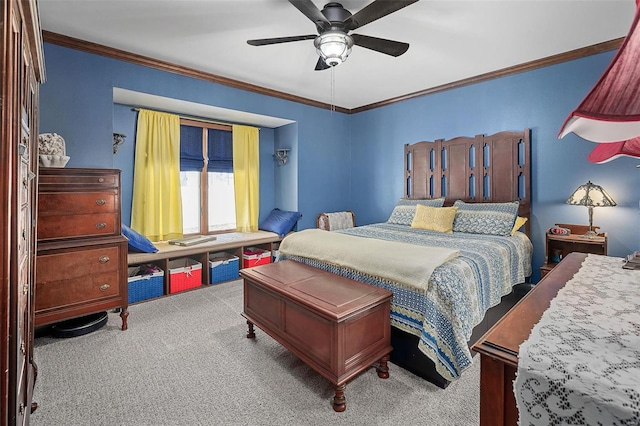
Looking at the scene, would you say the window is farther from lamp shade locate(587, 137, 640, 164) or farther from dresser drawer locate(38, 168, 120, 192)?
lamp shade locate(587, 137, 640, 164)

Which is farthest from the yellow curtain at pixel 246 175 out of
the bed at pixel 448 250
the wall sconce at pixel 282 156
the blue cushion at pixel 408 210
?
the blue cushion at pixel 408 210

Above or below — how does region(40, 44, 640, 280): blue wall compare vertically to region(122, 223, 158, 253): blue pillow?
above

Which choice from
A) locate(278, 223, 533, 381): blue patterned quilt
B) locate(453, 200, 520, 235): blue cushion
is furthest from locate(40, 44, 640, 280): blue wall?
locate(278, 223, 533, 381): blue patterned quilt

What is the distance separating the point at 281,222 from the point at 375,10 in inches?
132

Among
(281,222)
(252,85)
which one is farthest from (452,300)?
(252,85)

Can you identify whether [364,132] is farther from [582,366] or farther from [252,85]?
[582,366]

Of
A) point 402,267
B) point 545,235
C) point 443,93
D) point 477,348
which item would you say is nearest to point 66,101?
point 402,267

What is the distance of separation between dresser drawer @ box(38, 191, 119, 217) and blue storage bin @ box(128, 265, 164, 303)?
1040 millimetres

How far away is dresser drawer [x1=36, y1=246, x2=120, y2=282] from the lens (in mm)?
2385

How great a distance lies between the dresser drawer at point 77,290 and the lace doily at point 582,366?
295 cm

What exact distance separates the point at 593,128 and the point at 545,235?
342cm

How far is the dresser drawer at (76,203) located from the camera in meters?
2.41

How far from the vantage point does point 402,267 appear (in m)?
2.14

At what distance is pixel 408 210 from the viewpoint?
→ 426 cm
